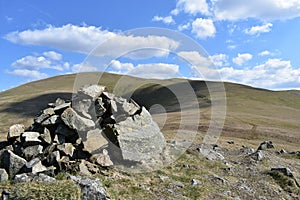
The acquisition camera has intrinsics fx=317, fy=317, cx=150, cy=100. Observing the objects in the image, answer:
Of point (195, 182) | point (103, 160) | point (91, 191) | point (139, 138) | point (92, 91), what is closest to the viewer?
point (91, 191)

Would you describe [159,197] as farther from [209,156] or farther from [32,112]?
[32,112]

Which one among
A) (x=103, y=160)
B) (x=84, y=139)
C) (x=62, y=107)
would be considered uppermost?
(x=62, y=107)

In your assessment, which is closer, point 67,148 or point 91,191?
point 91,191

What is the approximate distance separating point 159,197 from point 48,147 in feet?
23.9

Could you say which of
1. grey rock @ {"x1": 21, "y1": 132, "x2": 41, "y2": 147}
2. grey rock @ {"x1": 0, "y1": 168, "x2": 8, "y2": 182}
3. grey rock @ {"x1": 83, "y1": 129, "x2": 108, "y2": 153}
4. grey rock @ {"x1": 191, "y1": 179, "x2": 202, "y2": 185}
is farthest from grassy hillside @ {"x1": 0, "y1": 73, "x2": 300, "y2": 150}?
grey rock @ {"x1": 0, "y1": 168, "x2": 8, "y2": 182}

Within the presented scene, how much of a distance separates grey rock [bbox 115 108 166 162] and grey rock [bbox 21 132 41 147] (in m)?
4.84

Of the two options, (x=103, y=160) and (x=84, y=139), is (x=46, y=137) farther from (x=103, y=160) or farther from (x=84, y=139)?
(x=103, y=160)

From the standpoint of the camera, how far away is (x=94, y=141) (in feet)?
64.3

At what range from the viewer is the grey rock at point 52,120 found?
20.2m

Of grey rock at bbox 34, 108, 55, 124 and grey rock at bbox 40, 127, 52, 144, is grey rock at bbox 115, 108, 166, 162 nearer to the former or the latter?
grey rock at bbox 40, 127, 52, 144

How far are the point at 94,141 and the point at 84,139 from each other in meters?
0.66

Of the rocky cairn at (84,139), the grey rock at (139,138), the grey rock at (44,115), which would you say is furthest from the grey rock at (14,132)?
the grey rock at (139,138)

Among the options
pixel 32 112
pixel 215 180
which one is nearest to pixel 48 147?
pixel 215 180

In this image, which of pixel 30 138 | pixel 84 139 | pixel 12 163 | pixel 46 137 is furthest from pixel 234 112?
pixel 12 163
